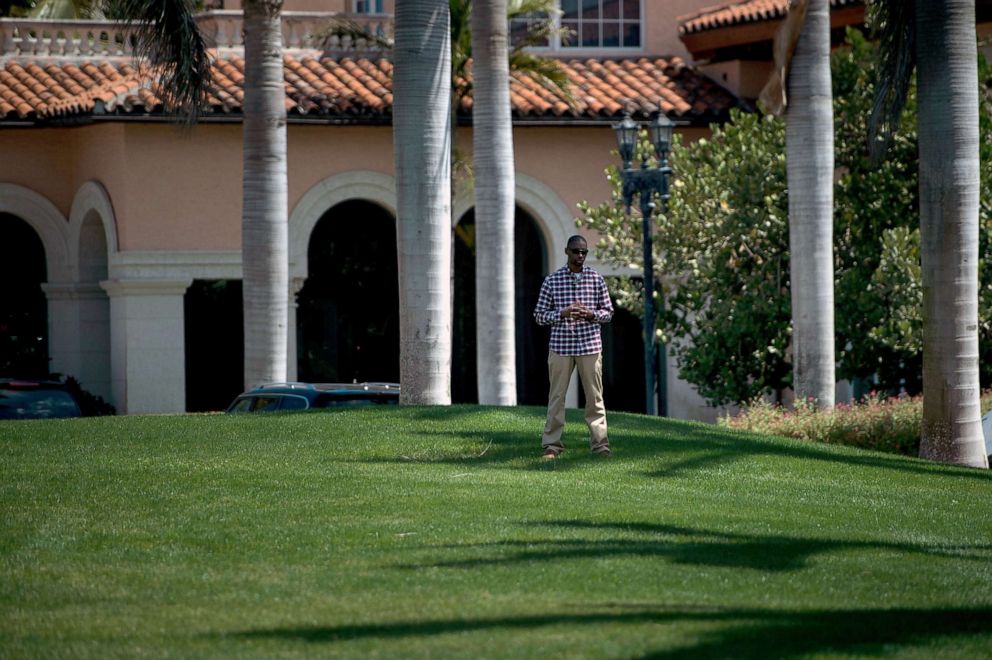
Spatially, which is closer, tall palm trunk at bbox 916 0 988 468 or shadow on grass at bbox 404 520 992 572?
shadow on grass at bbox 404 520 992 572

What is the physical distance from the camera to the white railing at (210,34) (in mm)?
26938

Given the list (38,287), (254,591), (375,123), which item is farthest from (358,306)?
(254,591)

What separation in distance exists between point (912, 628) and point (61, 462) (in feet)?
25.9

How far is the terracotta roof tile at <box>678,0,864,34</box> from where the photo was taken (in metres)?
27.1

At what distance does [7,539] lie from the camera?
9781 mm

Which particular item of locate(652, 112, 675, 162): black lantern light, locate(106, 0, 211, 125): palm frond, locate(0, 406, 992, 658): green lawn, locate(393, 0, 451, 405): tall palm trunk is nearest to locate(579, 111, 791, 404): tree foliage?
locate(652, 112, 675, 162): black lantern light

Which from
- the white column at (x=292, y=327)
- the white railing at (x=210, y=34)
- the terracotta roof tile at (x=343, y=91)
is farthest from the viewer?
the white railing at (x=210, y=34)

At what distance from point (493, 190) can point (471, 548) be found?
11494 millimetres

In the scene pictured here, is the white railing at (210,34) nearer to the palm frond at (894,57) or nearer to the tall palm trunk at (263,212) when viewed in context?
the tall palm trunk at (263,212)

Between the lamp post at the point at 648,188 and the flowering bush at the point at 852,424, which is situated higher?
the lamp post at the point at 648,188

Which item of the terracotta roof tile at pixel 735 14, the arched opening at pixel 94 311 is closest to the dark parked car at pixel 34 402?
the arched opening at pixel 94 311

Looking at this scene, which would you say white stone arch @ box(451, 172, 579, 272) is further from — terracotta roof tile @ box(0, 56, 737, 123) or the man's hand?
the man's hand

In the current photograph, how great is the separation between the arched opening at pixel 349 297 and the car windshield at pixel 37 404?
836cm

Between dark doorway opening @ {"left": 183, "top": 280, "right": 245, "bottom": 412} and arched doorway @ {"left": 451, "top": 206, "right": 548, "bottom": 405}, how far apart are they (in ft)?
12.9
